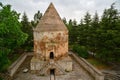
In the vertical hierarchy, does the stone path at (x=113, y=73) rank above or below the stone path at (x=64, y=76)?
below

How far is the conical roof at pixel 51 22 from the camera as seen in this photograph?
24.2 m

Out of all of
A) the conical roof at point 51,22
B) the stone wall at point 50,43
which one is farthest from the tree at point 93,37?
the conical roof at point 51,22

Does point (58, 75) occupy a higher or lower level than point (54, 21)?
lower

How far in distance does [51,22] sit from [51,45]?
2849 mm

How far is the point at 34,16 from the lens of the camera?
46969 mm

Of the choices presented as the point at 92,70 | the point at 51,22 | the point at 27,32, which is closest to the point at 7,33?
the point at 51,22

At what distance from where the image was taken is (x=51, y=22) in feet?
80.0

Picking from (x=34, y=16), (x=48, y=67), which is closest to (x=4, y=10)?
(x=48, y=67)

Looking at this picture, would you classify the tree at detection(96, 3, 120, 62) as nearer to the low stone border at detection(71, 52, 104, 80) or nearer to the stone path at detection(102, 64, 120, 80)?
the stone path at detection(102, 64, 120, 80)

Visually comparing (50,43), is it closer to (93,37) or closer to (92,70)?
(92,70)

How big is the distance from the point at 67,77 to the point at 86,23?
68.5 ft

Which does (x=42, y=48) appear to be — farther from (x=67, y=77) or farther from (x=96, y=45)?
(x=96, y=45)

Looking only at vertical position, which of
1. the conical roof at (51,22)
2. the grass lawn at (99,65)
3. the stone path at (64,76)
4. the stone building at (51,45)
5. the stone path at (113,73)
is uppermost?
the conical roof at (51,22)

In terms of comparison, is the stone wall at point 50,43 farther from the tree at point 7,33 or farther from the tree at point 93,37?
the tree at point 93,37
